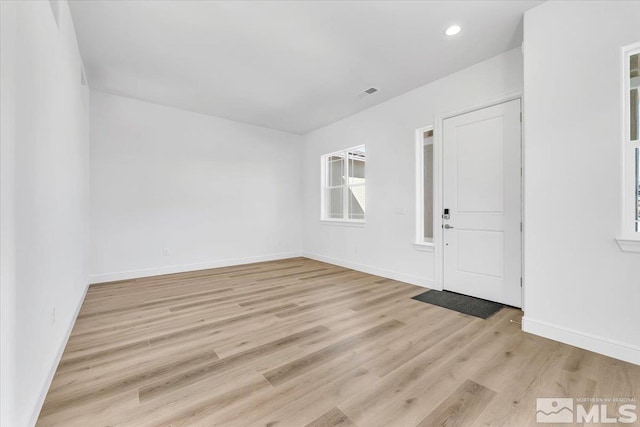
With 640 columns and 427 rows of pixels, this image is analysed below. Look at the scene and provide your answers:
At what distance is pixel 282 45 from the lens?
288cm

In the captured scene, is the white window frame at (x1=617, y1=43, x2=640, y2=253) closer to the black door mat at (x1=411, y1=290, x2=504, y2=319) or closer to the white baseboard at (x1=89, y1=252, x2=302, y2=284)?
the black door mat at (x1=411, y1=290, x2=504, y2=319)

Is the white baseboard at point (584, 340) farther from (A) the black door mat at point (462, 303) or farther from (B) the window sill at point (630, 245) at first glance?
(B) the window sill at point (630, 245)

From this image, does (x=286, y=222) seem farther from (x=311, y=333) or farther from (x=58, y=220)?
(x=58, y=220)

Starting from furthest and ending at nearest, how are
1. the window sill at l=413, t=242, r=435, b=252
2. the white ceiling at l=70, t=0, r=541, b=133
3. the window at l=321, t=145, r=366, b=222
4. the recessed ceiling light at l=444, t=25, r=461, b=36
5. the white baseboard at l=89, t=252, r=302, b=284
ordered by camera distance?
the window at l=321, t=145, r=366, b=222, the white baseboard at l=89, t=252, r=302, b=284, the window sill at l=413, t=242, r=435, b=252, the recessed ceiling light at l=444, t=25, r=461, b=36, the white ceiling at l=70, t=0, r=541, b=133

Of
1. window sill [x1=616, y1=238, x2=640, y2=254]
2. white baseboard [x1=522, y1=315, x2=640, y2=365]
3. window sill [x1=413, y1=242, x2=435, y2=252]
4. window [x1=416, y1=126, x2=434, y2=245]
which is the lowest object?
white baseboard [x1=522, y1=315, x2=640, y2=365]

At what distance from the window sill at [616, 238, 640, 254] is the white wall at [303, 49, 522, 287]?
180cm

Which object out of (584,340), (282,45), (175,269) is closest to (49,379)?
(175,269)

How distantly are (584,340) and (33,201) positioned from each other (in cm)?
382

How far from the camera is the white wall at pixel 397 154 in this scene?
10.5ft

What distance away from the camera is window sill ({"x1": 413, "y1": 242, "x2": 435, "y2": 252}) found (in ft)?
12.2

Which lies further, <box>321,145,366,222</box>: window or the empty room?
<box>321,145,366,222</box>: window

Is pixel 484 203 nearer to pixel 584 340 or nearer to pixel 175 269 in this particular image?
pixel 584 340

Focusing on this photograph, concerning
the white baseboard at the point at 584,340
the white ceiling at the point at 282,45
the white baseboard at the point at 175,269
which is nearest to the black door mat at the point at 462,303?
the white baseboard at the point at 584,340

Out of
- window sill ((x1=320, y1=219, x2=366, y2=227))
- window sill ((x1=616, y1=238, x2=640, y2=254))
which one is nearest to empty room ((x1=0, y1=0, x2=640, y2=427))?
window sill ((x1=616, y1=238, x2=640, y2=254))
